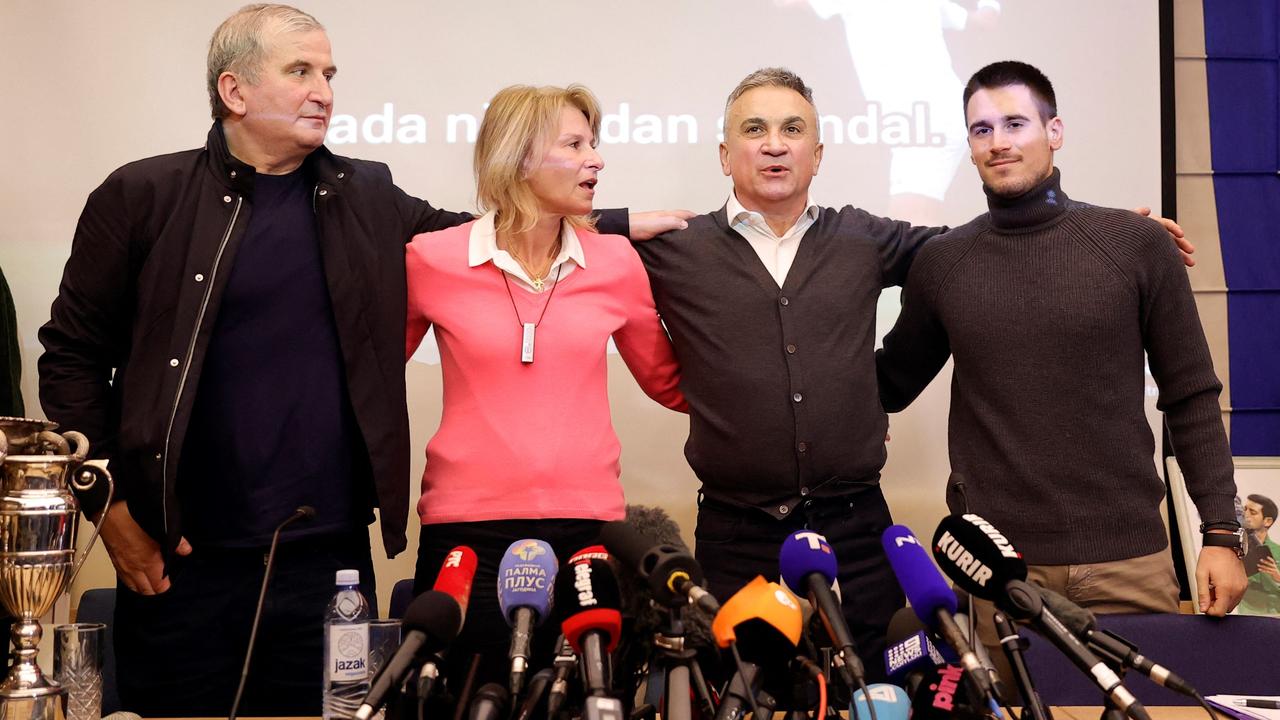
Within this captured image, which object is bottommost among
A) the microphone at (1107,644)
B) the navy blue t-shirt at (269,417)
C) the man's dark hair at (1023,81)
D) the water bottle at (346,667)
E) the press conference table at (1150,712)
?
the press conference table at (1150,712)

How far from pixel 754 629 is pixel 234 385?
52.6 inches

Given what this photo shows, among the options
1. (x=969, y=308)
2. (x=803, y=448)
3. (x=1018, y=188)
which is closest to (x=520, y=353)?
(x=803, y=448)

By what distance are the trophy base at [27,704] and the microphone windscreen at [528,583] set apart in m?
0.68

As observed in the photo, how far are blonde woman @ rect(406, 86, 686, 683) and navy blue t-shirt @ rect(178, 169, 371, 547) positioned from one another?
0.19 meters

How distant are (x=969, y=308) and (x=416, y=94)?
2.08 metres

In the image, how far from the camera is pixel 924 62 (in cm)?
386

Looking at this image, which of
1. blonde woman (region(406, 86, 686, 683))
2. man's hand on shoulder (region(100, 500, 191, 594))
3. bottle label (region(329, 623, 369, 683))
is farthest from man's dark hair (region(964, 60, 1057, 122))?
man's hand on shoulder (region(100, 500, 191, 594))

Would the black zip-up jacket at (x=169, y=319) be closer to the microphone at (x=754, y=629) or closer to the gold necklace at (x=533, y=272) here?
the gold necklace at (x=533, y=272)

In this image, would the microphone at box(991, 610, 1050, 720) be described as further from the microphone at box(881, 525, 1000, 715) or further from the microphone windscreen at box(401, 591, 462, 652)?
the microphone windscreen at box(401, 591, 462, 652)

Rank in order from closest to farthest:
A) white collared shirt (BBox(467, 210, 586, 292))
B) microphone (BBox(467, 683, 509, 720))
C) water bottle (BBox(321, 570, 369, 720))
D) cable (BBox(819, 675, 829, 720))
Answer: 1. cable (BBox(819, 675, 829, 720))
2. microphone (BBox(467, 683, 509, 720))
3. water bottle (BBox(321, 570, 369, 720))
4. white collared shirt (BBox(467, 210, 586, 292))

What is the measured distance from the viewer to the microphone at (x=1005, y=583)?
1304 millimetres

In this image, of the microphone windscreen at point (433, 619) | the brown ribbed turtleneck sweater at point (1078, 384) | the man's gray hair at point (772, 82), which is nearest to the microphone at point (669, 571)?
the microphone windscreen at point (433, 619)

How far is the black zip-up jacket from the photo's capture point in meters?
2.20

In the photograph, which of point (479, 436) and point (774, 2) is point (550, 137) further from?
point (774, 2)
